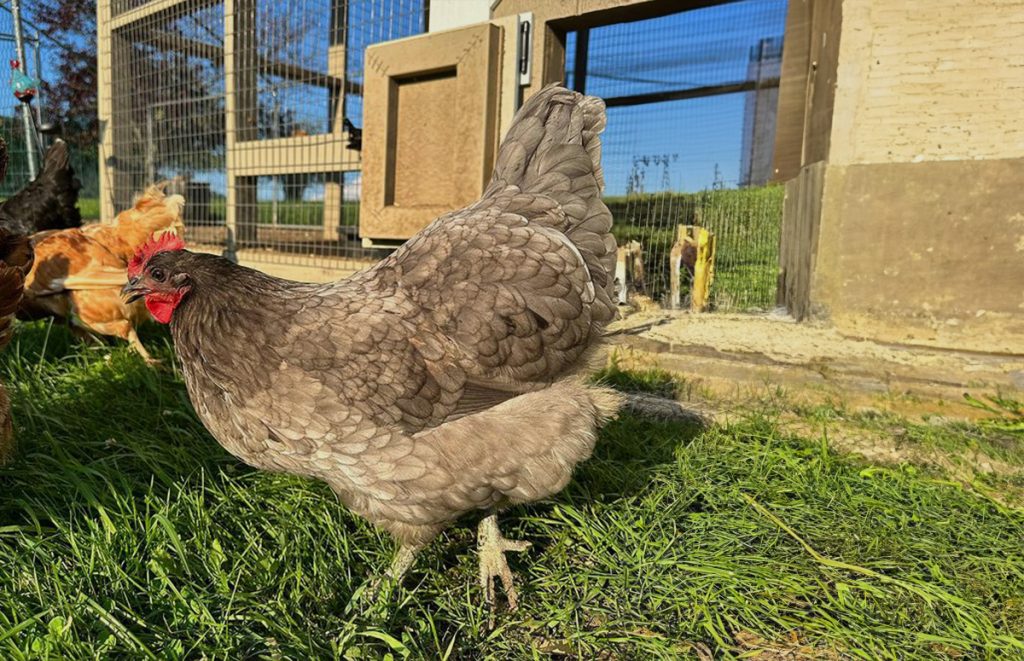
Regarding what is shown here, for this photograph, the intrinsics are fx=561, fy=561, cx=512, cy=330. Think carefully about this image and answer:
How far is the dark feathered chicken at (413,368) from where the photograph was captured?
1.29 meters

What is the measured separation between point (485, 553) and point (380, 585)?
282 millimetres

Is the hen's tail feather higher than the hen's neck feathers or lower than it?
higher

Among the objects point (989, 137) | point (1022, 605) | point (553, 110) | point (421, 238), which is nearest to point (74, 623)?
point (421, 238)

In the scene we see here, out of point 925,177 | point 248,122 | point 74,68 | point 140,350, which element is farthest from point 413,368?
point 74,68

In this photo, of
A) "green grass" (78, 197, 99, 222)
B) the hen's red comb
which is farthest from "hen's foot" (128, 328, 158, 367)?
"green grass" (78, 197, 99, 222)

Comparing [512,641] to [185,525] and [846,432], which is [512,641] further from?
[846,432]

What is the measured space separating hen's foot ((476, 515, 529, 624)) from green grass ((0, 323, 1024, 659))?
1.9 inches

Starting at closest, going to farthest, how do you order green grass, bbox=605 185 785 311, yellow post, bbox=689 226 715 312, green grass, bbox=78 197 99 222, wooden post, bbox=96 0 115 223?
yellow post, bbox=689 226 715 312 < green grass, bbox=605 185 785 311 < wooden post, bbox=96 0 115 223 < green grass, bbox=78 197 99 222

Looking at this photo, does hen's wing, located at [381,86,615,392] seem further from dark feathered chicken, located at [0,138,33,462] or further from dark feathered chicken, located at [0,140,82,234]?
dark feathered chicken, located at [0,140,82,234]

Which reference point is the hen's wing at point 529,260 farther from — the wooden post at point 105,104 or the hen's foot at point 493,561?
the wooden post at point 105,104

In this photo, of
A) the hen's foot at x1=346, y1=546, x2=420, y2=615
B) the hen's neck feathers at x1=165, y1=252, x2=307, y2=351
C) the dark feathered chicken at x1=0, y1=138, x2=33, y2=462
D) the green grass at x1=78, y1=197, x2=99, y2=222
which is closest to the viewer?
the hen's foot at x1=346, y1=546, x2=420, y2=615

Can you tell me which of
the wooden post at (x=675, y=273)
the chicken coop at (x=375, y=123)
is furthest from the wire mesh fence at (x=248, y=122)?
the wooden post at (x=675, y=273)

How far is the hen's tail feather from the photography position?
171 cm

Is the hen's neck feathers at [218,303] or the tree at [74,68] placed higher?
the tree at [74,68]
